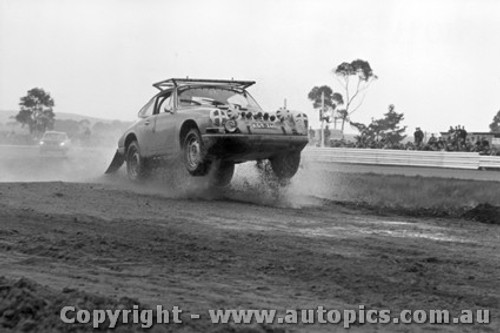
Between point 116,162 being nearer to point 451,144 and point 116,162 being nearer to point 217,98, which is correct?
point 217,98

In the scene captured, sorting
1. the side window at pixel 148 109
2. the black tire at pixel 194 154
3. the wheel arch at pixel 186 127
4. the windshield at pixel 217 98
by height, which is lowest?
the black tire at pixel 194 154

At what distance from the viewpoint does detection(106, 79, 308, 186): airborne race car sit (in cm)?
945

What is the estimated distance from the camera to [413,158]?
25.1 meters

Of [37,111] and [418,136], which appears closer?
[418,136]

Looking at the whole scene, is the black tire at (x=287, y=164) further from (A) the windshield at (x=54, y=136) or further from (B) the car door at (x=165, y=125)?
(A) the windshield at (x=54, y=136)

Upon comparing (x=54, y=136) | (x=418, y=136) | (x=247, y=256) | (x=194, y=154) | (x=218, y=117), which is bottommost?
(x=247, y=256)

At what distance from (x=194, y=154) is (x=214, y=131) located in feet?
2.36

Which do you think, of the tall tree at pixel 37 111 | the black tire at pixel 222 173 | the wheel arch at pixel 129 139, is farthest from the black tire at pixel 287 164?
the tall tree at pixel 37 111

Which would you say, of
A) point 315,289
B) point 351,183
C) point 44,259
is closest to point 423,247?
point 315,289

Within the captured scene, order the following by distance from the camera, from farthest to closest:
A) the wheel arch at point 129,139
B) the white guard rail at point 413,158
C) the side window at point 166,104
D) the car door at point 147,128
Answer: the white guard rail at point 413,158, the wheel arch at point 129,139, the car door at point 147,128, the side window at point 166,104

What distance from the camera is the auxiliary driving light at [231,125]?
938 cm

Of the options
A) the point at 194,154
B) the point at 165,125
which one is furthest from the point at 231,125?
the point at 165,125

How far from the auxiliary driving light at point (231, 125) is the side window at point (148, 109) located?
286 centimetres

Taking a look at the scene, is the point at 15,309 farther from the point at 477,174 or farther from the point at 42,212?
the point at 477,174
